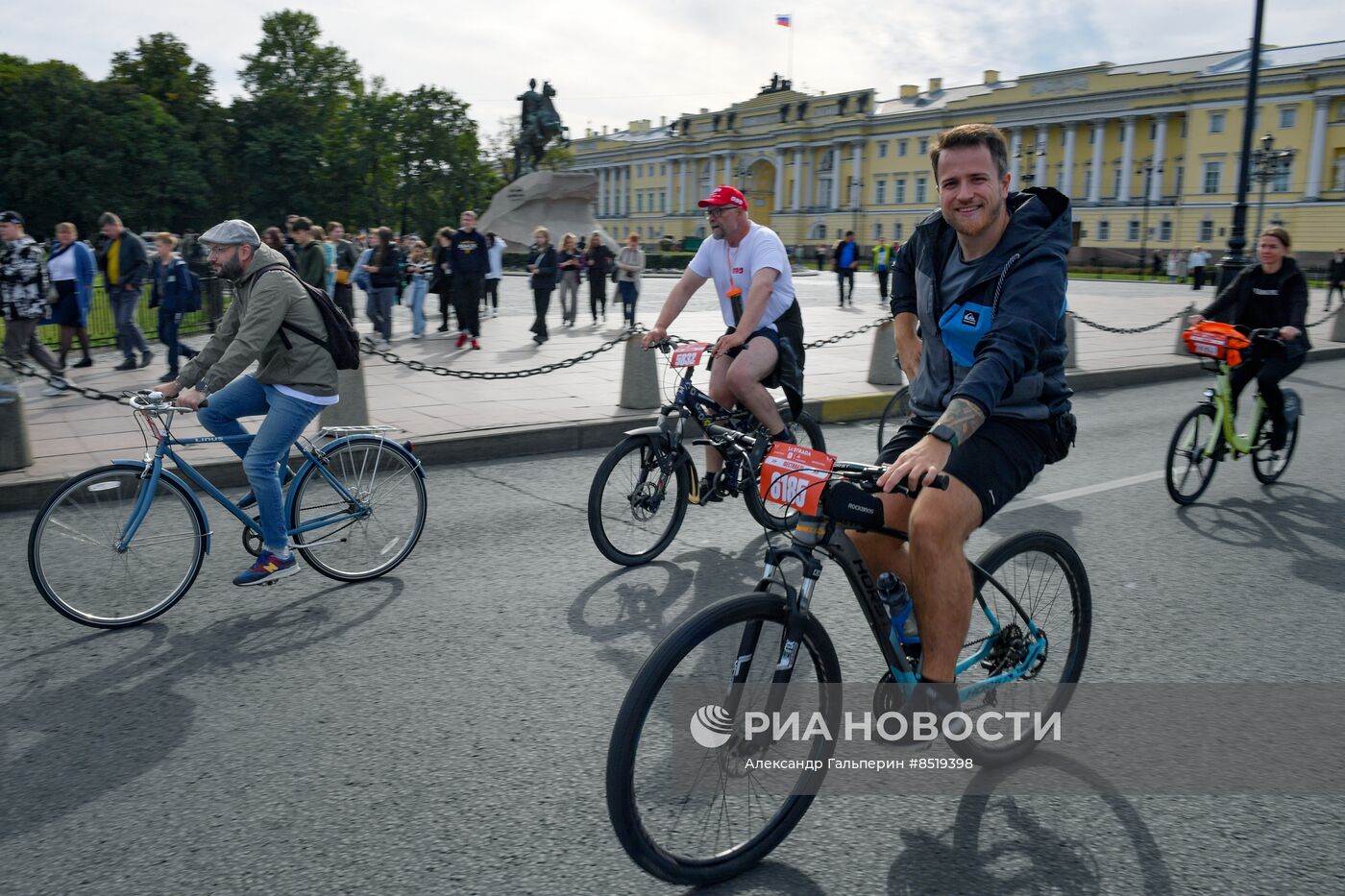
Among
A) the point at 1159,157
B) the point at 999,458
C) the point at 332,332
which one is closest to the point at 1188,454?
the point at 999,458

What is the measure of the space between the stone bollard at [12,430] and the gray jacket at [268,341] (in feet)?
9.65

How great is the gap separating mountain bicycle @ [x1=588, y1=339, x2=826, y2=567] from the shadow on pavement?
1.23m

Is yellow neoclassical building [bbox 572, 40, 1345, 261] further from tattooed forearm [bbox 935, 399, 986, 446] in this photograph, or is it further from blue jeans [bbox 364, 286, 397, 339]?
tattooed forearm [bbox 935, 399, 986, 446]

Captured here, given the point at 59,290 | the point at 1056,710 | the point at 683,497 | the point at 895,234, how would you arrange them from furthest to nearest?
1. the point at 895,234
2. the point at 59,290
3. the point at 683,497
4. the point at 1056,710

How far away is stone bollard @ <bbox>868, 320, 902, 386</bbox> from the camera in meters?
12.1

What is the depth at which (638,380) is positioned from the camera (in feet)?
33.4

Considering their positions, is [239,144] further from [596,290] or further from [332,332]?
[332,332]

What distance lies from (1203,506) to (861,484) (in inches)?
211

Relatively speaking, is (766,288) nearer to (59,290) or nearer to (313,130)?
(59,290)

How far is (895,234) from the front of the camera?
9900 centimetres

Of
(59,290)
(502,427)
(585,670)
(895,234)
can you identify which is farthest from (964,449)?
(895,234)

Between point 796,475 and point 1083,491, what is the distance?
5517 mm

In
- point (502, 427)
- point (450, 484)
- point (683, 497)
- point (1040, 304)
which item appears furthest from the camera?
point (502, 427)

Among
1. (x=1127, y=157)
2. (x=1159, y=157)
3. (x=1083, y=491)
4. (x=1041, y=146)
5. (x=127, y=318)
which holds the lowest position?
(x=1083, y=491)
